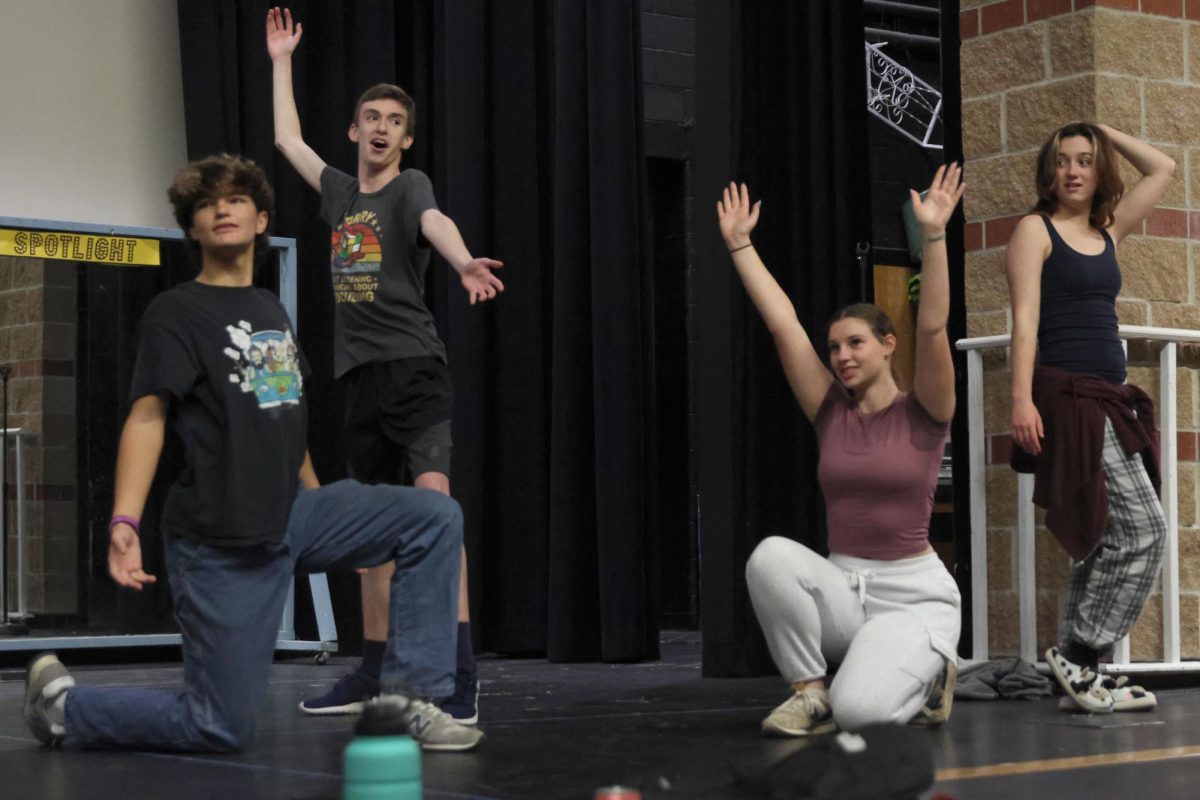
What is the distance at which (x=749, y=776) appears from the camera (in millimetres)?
2465

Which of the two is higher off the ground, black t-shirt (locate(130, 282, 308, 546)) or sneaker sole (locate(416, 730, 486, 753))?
black t-shirt (locate(130, 282, 308, 546))

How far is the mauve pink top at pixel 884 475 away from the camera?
339cm

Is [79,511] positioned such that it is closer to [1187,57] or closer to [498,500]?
[498,500]

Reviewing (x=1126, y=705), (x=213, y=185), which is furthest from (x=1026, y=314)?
(x=213, y=185)

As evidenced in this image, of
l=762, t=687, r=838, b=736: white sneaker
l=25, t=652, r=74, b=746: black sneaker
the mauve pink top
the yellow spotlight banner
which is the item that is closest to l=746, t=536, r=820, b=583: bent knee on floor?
the mauve pink top

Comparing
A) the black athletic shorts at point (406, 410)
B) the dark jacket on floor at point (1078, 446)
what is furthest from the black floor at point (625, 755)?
the black athletic shorts at point (406, 410)

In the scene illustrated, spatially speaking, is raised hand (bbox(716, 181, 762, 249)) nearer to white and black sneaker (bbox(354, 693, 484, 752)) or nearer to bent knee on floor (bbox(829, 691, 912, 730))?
bent knee on floor (bbox(829, 691, 912, 730))

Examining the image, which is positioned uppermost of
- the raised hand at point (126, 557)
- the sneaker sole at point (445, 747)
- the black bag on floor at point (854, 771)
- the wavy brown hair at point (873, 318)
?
the wavy brown hair at point (873, 318)

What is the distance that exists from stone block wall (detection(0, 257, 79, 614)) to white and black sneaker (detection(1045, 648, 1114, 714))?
10.1 feet

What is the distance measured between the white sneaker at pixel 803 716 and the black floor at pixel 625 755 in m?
0.06

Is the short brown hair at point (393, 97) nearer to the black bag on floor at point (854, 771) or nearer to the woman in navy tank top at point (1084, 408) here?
the woman in navy tank top at point (1084, 408)

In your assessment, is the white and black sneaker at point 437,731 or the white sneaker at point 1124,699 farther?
the white sneaker at point 1124,699

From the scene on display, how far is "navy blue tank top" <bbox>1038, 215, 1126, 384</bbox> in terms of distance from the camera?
12.8 ft

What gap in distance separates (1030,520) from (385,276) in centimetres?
173
